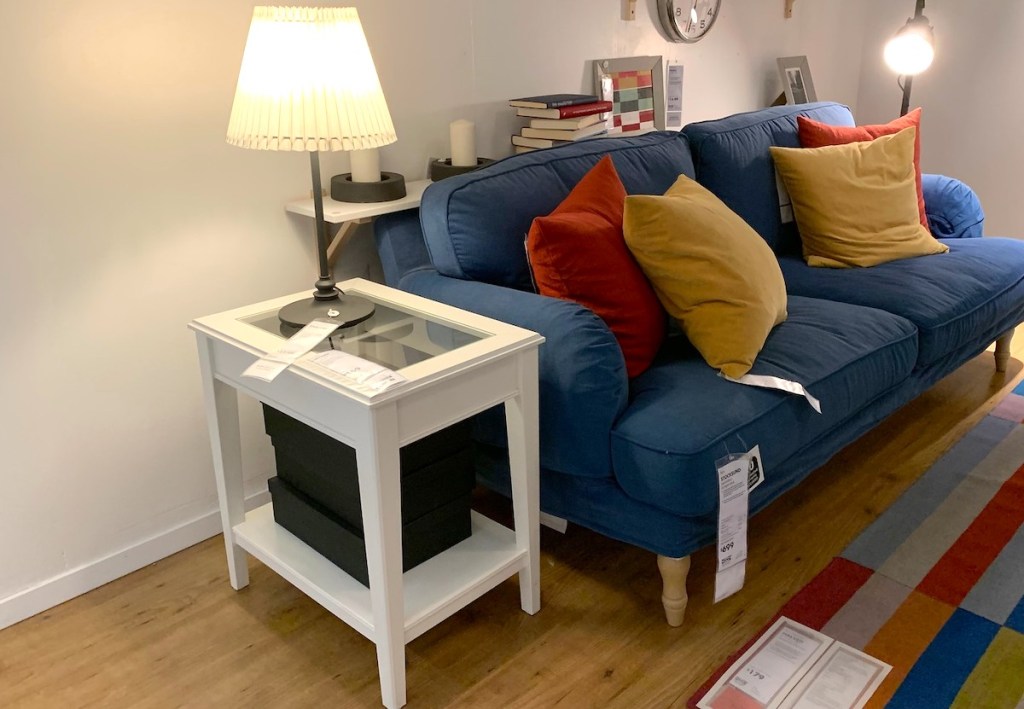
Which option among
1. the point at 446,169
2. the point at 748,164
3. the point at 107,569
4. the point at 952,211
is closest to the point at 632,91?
the point at 748,164

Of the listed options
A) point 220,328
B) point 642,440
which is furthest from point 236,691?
point 642,440

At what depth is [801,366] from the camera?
1806 mm

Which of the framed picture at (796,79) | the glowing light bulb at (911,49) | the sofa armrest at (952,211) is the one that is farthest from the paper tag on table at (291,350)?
the glowing light bulb at (911,49)

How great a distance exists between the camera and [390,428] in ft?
4.37

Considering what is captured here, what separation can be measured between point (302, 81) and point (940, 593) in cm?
162

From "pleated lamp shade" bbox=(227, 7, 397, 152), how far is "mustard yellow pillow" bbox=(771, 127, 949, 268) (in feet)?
4.92

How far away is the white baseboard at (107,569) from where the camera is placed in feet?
5.73

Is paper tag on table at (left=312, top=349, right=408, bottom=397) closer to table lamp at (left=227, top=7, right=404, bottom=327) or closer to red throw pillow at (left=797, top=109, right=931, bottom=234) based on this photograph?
table lamp at (left=227, top=7, right=404, bottom=327)

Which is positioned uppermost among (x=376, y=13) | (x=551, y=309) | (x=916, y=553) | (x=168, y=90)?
(x=376, y=13)

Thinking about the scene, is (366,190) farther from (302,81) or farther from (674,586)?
(674,586)

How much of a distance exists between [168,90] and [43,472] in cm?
81

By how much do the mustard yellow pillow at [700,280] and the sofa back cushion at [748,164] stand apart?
2.30ft

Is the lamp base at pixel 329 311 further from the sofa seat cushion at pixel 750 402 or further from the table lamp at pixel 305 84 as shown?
the sofa seat cushion at pixel 750 402

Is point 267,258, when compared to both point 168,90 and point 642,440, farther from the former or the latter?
point 642,440
